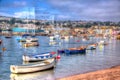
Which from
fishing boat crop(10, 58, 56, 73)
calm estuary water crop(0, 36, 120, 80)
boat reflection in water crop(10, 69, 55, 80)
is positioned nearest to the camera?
boat reflection in water crop(10, 69, 55, 80)

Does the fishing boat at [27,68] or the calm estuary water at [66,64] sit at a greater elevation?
the fishing boat at [27,68]

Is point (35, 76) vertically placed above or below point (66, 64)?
above

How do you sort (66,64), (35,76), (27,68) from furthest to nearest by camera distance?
(66,64) < (27,68) < (35,76)

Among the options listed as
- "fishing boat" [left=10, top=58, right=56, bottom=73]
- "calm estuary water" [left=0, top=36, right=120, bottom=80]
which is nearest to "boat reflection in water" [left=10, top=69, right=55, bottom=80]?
"calm estuary water" [left=0, top=36, right=120, bottom=80]

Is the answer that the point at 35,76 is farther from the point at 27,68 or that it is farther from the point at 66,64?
the point at 66,64

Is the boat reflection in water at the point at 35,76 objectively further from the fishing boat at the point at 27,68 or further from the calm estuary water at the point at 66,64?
the fishing boat at the point at 27,68

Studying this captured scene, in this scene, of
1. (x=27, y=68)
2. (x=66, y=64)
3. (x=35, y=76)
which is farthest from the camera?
(x=66, y=64)

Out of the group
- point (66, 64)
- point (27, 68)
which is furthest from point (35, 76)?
point (66, 64)

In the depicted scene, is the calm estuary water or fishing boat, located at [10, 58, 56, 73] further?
fishing boat, located at [10, 58, 56, 73]

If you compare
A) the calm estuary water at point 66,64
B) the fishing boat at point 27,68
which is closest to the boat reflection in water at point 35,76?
the calm estuary water at point 66,64

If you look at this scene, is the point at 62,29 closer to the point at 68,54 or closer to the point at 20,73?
the point at 68,54

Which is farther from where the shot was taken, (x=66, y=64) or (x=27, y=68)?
(x=66, y=64)

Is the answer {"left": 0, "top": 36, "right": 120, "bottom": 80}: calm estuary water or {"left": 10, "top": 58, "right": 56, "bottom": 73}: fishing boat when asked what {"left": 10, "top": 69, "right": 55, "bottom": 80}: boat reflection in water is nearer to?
{"left": 0, "top": 36, "right": 120, "bottom": 80}: calm estuary water

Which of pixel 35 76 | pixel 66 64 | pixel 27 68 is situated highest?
pixel 27 68
